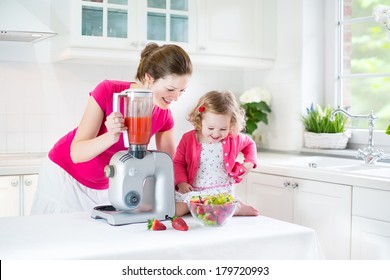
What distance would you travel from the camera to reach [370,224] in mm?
2729

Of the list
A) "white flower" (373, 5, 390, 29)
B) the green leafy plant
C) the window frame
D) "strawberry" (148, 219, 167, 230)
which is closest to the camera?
"strawberry" (148, 219, 167, 230)

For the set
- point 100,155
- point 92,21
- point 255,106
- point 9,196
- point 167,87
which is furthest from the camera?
point 255,106

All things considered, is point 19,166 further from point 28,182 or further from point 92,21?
point 92,21

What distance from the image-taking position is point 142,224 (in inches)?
75.9

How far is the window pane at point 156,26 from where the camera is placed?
3.62 meters

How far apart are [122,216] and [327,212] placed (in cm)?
136

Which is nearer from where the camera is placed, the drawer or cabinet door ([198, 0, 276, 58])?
the drawer

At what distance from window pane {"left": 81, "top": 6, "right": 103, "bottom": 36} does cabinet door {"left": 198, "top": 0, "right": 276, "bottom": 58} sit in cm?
65

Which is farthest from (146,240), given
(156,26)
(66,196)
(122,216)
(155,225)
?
(156,26)

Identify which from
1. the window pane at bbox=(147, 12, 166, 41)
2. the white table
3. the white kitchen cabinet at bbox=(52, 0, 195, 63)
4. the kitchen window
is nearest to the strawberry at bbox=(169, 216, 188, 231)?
the white table

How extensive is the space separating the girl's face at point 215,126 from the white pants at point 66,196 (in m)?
0.48

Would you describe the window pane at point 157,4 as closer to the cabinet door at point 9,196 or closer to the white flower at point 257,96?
the white flower at point 257,96

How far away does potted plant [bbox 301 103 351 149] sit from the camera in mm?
3713

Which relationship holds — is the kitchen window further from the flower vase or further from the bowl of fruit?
the bowl of fruit
